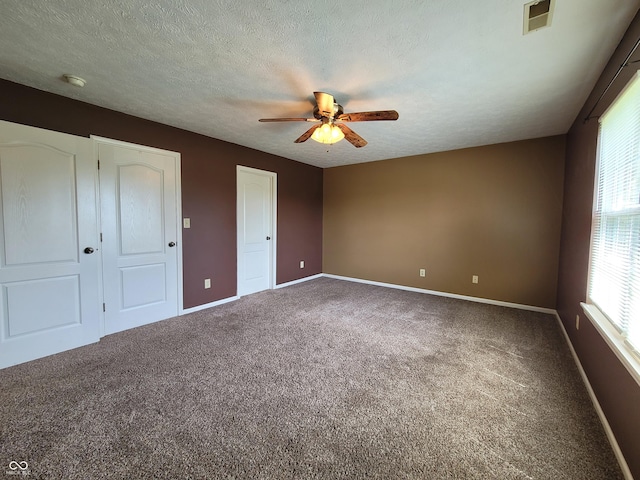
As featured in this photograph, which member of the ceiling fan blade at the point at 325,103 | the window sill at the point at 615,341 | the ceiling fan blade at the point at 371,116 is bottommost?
the window sill at the point at 615,341

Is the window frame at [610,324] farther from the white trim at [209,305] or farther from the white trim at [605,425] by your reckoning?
the white trim at [209,305]

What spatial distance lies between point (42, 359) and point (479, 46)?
13.8 ft

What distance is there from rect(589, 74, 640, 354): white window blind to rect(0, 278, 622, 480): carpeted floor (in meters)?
0.72

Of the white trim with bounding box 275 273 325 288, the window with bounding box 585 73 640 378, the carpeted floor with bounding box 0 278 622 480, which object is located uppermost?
the window with bounding box 585 73 640 378

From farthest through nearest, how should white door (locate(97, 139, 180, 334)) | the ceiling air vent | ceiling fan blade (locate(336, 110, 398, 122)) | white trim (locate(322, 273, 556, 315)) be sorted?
white trim (locate(322, 273, 556, 315)) → white door (locate(97, 139, 180, 334)) → ceiling fan blade (locate(336, 110, 398, 122)) → the ceiling air vent

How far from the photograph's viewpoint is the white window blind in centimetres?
140

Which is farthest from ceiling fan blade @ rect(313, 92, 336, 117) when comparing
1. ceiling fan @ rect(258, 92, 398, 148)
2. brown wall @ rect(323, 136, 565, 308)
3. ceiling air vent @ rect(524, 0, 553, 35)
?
brown wall @ rect(323, 136, 565, 308)

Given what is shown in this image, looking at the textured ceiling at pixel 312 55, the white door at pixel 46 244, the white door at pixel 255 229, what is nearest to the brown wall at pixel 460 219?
the textured ceiling at pixel 312 55

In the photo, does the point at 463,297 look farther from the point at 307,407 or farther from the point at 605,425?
the point at 307,407

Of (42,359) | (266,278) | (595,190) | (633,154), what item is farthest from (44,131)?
(595,190)

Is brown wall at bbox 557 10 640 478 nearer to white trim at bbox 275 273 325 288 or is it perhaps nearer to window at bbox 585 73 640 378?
window at bbox 585 73 640 378

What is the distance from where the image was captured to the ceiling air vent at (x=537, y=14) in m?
1.36

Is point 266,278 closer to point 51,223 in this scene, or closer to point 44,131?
point 51,223

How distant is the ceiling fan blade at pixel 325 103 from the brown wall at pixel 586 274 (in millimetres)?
1817
